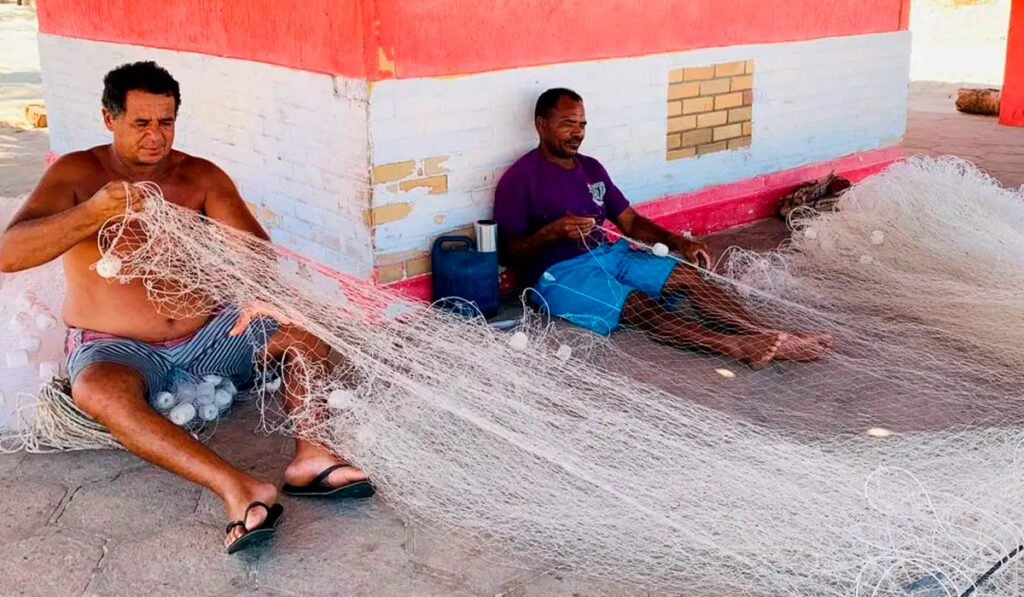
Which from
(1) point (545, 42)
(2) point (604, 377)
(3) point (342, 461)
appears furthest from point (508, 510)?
(1) point (545, 42)

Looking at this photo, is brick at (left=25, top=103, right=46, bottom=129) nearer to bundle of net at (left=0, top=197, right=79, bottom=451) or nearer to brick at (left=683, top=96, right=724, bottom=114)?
bundle of net at (left=0, top=197, right=79, bottom=451)

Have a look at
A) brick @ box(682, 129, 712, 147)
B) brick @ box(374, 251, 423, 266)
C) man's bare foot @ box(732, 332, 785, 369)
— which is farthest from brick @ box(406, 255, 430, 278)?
brick @ box(682, 129, 712, 147)

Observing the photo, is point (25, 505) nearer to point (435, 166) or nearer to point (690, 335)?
point (435, 166)

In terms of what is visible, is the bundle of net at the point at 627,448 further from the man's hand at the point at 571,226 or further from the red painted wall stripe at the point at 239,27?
the red painted wall stripe at the point at 239,27

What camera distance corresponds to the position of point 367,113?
4.62 m

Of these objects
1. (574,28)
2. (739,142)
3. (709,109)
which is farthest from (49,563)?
(739,142)

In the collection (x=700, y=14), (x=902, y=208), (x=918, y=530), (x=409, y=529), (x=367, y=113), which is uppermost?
(x=700, y=14)

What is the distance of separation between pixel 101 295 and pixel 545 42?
8.85ft

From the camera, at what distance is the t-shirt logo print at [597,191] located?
5.12m

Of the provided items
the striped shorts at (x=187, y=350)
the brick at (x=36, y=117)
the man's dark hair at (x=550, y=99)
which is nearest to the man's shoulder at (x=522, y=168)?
the man's dark hair at (x=550, y=99)

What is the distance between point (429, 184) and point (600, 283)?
931mm

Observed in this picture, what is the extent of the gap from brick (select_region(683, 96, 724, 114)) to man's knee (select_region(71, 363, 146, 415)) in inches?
152

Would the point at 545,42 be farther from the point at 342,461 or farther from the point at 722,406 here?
the point at 342,461

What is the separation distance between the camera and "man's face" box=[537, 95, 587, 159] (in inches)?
193
